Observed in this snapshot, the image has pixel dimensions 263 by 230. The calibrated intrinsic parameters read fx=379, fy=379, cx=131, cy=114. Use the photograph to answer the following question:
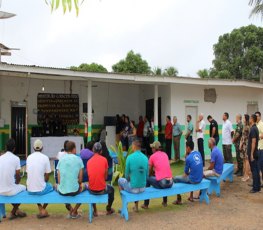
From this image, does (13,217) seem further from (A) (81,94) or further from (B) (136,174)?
(A) (81,94)

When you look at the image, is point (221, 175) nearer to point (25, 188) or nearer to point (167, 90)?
point (25, 188)

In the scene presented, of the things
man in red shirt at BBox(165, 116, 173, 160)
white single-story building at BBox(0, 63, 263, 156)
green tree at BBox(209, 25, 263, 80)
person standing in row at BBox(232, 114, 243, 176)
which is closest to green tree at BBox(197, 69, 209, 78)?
green tree at BBox(209, 25, 263, 80)

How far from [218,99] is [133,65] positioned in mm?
18804

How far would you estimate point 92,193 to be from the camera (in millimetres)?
5930

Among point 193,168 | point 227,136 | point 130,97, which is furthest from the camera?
point 130,97

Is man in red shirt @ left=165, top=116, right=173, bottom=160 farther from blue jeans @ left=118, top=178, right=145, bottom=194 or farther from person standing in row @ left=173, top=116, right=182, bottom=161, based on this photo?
blue jeans @ left=118, top=178, right=145, bottom=194

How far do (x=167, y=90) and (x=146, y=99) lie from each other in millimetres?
2174

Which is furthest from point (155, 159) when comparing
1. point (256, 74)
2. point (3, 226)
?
point (256, 74)

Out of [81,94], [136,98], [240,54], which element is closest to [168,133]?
[136,98]

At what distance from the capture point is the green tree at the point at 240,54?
94.8 feet

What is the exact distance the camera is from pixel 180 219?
605cm

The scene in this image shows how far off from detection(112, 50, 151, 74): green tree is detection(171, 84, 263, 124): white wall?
17646 mm

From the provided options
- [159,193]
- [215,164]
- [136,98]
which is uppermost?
[136,98]

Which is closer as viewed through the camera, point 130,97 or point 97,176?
point 97,176
